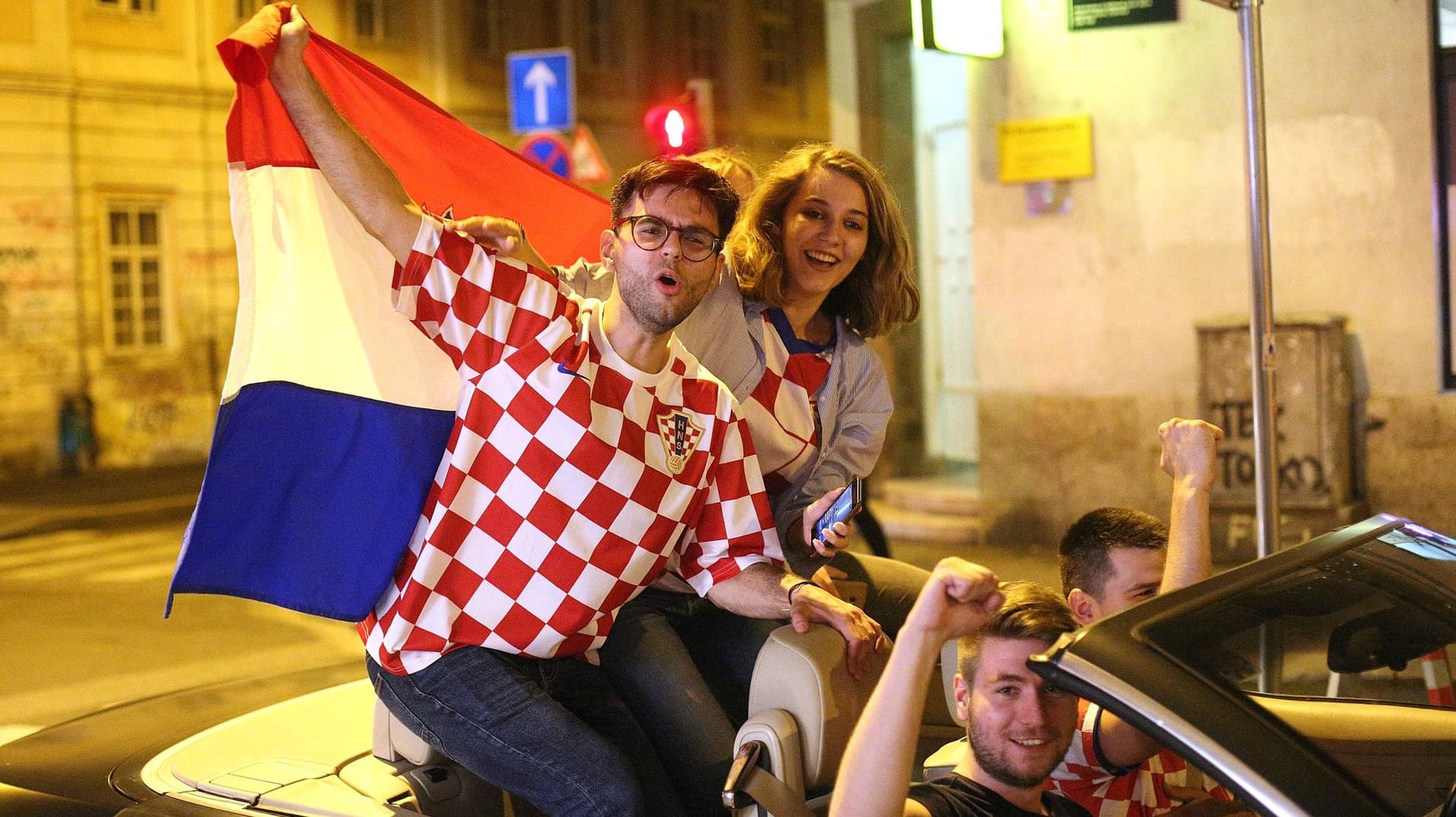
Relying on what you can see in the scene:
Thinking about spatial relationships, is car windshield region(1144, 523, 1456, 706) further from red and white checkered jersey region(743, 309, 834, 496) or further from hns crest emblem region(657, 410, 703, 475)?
red and white checkered jersey region(743, 309, 834, 496)

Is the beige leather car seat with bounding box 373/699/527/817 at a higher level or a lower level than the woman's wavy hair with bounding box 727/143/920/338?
lower

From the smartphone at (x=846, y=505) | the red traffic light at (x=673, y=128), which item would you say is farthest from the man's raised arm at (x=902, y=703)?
the red traffic light at (x=673, y=128)

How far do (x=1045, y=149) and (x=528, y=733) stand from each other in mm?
7091

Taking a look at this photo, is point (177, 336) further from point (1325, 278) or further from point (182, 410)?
point (1325, 278)

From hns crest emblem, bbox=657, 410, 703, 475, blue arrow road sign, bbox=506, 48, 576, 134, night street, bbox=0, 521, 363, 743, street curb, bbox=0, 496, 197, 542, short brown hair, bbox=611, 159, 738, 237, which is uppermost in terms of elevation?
blue arrow road sign, bbox=506, 48, 576, 134

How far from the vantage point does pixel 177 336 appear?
19812mm

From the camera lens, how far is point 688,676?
9.32 ft

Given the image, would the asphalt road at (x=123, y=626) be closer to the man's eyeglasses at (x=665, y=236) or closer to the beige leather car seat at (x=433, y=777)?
the beige leather car seat at (x=433, y=777)

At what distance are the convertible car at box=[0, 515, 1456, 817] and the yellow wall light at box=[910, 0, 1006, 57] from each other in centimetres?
534

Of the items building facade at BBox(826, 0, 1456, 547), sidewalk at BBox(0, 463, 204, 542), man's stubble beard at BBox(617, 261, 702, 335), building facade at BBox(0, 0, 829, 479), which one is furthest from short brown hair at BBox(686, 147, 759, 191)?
building facade at BBox(0, 0, 829, 479)

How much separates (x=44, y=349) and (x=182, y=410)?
1944 millimetres

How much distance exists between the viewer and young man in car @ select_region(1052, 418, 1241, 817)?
241 cm

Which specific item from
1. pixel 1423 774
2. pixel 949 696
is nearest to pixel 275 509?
pixel 949 696

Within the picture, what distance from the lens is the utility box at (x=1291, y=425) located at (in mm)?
7703
